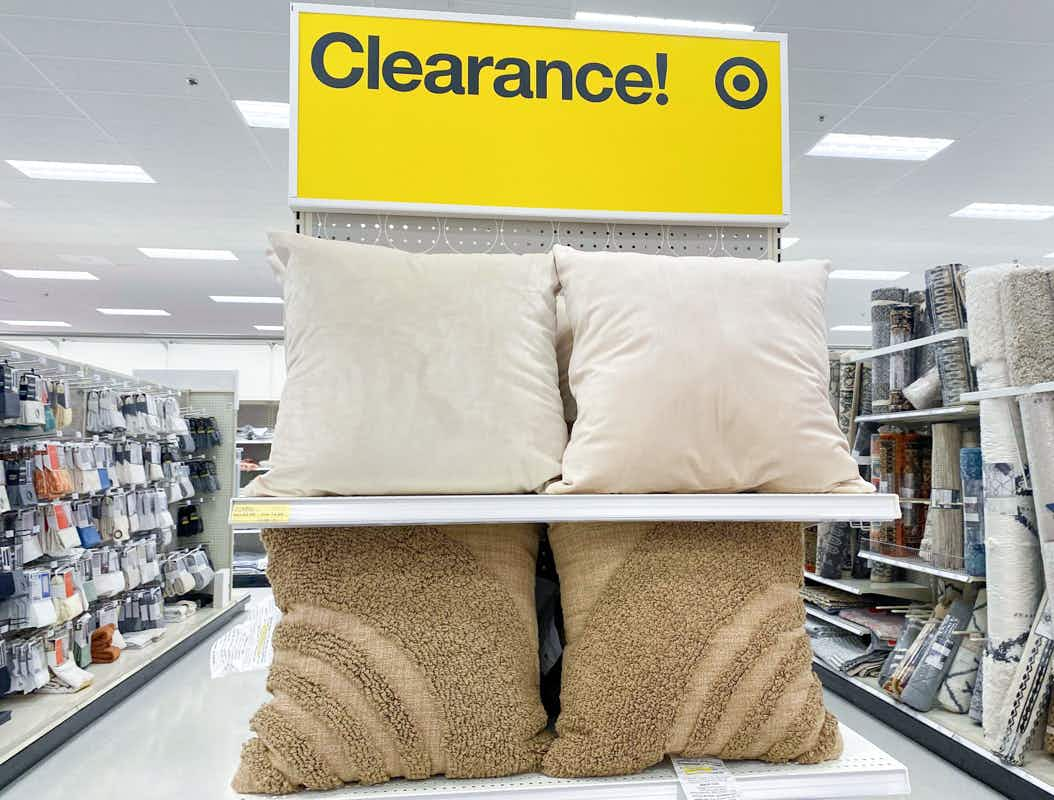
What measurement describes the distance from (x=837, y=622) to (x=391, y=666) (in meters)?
3.25

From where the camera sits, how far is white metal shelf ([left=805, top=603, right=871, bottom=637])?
356 cm

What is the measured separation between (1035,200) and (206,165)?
762cm

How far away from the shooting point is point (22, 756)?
9.19ft

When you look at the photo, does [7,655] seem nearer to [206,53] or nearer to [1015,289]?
[206,53]

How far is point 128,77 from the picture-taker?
483 cm

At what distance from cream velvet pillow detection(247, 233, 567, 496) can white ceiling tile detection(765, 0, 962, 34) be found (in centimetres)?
382

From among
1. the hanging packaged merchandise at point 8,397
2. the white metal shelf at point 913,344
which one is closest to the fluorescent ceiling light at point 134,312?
the hanging packaged merchandise at point 8,397

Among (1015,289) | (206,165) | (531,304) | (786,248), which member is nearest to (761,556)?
(531,304)

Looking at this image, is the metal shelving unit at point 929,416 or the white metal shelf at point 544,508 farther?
the metal shelving unit at point 929,416

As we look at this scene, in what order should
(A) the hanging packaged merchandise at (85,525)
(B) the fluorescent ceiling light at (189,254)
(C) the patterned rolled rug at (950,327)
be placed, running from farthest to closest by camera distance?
(B) the fluorescent ceiling light at (189,254) → (A) the hanging packaged merchandise at (85,525) → (C) the patterned rolled rug at (950,327)

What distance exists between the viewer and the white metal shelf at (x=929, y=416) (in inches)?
115

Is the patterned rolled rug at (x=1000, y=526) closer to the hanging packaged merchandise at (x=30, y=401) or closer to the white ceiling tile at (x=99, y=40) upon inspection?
the hanging packaged merchandise at (x=30, y=401)

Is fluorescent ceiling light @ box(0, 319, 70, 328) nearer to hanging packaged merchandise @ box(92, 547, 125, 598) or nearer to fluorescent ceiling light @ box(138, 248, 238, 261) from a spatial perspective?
fluorescent ceiling light @ box(138, 248, 238, 261)

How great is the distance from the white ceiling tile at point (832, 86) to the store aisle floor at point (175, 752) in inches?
147
